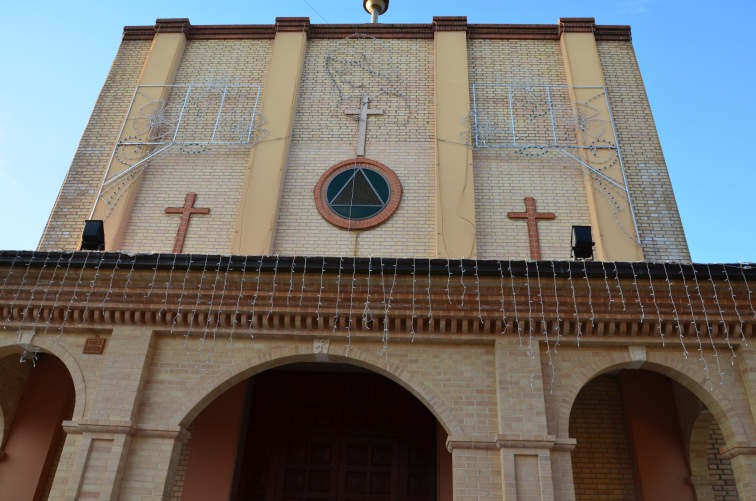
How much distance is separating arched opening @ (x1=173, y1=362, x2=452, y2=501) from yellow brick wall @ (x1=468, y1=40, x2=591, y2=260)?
2944mm

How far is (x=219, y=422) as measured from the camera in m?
9.07

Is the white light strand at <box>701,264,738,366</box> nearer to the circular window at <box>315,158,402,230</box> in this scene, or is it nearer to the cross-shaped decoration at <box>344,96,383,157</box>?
the circular window at <box>315,158,402,230</box>

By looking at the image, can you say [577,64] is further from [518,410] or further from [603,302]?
[518,410]

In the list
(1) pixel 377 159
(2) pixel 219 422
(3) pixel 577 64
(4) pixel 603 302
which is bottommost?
(2) pixel 219 422

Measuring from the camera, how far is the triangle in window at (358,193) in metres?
10.4

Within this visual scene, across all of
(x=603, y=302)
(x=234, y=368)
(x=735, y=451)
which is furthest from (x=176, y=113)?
(x=735, y=451)

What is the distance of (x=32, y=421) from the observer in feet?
29.9

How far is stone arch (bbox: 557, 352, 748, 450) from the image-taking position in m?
7.00

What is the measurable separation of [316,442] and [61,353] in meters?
3.91

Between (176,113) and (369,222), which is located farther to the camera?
(176,113)

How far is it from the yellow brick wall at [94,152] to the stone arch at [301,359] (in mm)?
4353

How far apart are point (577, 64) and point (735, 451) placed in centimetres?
754

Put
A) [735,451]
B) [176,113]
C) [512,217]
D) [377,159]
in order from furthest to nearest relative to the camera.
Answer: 1. [176,113]
2. [377,159]
3. [512,217]
4. [735,451]

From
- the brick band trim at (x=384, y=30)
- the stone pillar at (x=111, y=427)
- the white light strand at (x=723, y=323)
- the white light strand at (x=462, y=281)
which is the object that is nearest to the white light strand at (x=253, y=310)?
the stone pillar at (x=111, y=427)
